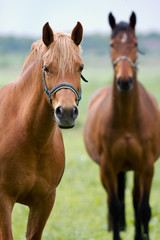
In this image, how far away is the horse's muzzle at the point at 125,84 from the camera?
546cm

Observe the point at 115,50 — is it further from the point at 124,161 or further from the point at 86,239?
the point at 86,239

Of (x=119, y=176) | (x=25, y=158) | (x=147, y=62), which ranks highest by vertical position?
(x=25, y=158)

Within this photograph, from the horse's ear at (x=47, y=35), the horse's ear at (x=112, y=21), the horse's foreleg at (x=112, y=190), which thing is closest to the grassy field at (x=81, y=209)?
the horse's foreleg at (x=112, y=190)

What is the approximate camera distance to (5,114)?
372 cm

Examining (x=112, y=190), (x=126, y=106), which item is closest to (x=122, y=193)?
(x=112, y=190)

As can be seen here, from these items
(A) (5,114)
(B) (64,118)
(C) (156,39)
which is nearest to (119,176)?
(A) (5,114)

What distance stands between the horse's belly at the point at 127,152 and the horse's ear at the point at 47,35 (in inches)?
105

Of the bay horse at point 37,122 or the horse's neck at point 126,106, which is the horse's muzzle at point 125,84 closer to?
the horse's neck at point 126,106

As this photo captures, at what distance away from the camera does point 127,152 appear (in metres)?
5.84

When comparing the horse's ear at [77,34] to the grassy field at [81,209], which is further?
the grassy field at [81,209]

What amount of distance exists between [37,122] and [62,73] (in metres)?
0.51

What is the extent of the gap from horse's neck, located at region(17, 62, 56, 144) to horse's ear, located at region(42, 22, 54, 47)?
208 mm

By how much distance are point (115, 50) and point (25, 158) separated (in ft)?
9.05

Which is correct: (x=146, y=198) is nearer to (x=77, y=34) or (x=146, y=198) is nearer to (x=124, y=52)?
(x=124, y=52)
